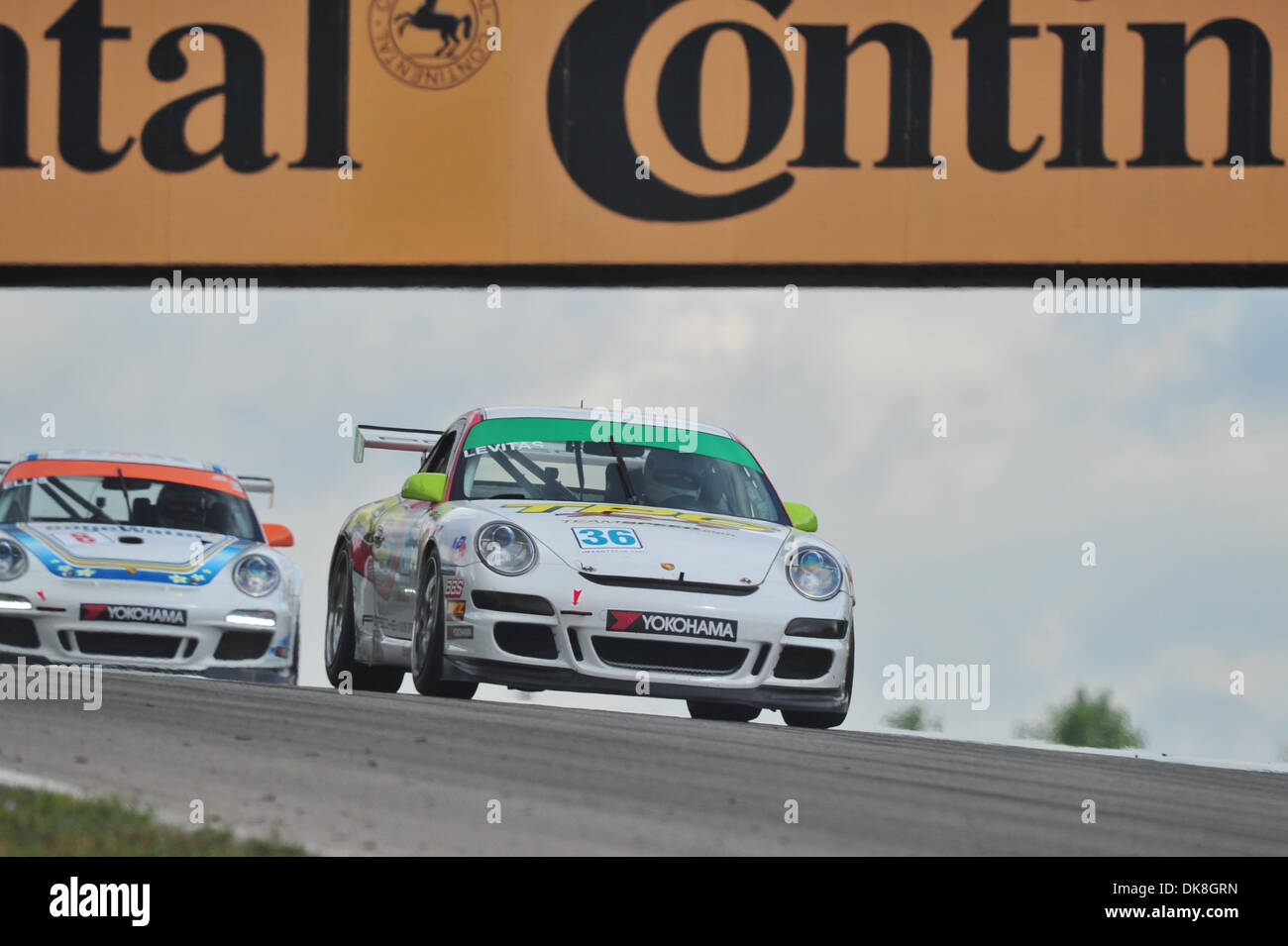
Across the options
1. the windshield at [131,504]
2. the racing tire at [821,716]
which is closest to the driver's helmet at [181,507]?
the windshield at [131,504]

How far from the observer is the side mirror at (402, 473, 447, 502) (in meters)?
8.88

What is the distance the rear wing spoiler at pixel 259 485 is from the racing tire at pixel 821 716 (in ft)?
14.2

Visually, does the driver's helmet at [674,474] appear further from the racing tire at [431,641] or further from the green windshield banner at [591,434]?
the racing tire at [431,641]

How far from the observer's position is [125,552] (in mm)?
10227

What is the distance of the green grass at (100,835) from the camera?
443cm

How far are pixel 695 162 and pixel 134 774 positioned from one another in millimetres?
10024

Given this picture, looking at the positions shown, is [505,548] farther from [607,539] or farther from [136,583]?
[136,583]

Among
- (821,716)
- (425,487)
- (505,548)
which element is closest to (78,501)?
(425,487)

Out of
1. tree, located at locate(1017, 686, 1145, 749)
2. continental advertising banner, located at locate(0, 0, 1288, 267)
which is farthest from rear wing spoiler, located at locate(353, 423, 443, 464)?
tree, located at locate(1017, 686, 1145, 749)

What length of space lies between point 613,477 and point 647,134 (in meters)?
6.25

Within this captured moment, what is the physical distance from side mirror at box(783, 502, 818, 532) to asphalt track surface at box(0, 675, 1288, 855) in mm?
1398

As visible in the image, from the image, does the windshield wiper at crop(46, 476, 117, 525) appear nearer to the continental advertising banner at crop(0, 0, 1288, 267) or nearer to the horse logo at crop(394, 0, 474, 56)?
the continental advertising banner at crop(0, 0, 1288, 267)
